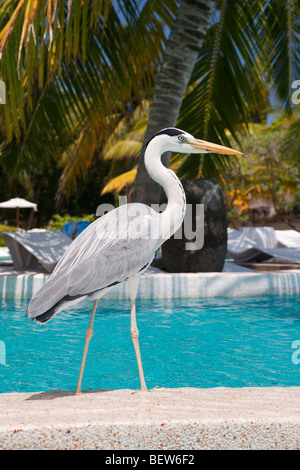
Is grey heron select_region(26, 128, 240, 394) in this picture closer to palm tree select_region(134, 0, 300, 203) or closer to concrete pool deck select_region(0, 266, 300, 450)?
concrete pool deck select_region(0, 266, 300, 450)

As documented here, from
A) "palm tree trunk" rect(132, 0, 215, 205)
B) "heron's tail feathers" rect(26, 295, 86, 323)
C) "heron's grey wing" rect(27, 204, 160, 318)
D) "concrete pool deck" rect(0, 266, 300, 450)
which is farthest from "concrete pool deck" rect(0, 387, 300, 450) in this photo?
"palm tree trunk" rect(132, 0, 215, 205)

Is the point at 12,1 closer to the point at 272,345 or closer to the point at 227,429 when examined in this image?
the point at 272,345

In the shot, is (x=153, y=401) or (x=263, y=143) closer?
(x=153, y=401)

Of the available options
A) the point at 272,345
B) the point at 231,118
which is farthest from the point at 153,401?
the point at 231,118

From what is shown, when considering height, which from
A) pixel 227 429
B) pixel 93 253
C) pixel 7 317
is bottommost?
pixel 7 317

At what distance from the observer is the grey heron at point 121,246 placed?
2.68 m

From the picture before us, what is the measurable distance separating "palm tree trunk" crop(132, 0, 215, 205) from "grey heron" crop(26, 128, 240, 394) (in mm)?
5453

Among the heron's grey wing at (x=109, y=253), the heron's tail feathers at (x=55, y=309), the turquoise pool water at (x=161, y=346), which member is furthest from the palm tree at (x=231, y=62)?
the heron's tail feathers at (x=55, y=309)

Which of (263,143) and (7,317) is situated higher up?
(263,143)

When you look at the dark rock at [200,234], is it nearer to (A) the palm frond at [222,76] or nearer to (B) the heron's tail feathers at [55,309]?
(A) the palm frond at [222,76]

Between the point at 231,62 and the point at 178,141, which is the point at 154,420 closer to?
the point at 178,141

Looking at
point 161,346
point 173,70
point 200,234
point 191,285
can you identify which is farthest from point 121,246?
point 200,234
